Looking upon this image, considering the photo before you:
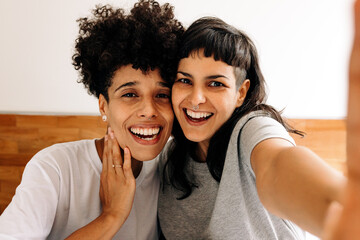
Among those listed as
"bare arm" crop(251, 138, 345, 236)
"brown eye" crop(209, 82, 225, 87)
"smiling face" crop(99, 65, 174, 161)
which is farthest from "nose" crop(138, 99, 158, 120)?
"bare arm" crop(251, 138, 345, 236)

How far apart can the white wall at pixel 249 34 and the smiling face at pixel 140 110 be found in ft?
3.20

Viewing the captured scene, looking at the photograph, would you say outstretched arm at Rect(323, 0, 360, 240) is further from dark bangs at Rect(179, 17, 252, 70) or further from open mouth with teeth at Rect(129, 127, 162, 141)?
open mouth with teeth at Rect(129, 127, 162, 141)

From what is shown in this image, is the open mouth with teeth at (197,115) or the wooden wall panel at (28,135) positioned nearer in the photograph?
the open mouth with teeth at (197,115)

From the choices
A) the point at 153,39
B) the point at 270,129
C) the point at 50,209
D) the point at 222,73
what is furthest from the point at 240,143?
the point at 50,209

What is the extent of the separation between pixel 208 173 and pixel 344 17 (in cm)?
152

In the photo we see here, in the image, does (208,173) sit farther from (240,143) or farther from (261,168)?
(261,168)

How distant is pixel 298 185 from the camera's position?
51 centimetres

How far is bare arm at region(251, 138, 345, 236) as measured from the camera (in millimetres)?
453

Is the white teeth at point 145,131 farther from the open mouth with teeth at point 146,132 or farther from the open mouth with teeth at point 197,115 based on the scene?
the open mouth with teeth at point 197,115

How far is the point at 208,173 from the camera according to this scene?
1.13 metres

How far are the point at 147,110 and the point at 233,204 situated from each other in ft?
1.40

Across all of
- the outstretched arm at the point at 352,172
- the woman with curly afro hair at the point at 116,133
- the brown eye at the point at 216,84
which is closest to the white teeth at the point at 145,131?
the woman with curly afro hair at the point at 116,133

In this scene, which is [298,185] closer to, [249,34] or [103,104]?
[103,104]

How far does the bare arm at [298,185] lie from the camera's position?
0.45 m
